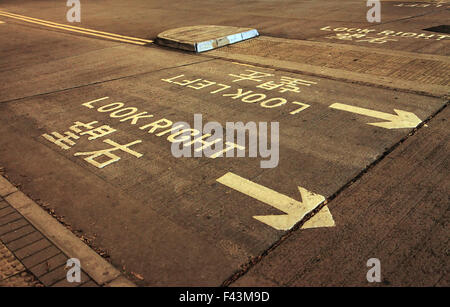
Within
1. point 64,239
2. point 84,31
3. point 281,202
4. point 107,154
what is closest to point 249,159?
point 281,202

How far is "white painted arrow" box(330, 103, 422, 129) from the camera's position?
610cm

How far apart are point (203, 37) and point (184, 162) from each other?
751cm

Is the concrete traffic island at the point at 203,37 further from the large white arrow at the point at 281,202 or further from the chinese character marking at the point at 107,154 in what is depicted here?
the large white arrow at the point at 281,202

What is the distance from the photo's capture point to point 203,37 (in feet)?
39.1

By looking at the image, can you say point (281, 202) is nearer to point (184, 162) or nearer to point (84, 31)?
point (184, 162)

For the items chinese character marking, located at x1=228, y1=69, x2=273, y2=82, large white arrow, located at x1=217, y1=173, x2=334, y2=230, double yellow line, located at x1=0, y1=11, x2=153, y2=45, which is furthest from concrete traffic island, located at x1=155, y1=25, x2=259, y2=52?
large white arrow, located at x1=217, y1=173, x2=334, y2=230

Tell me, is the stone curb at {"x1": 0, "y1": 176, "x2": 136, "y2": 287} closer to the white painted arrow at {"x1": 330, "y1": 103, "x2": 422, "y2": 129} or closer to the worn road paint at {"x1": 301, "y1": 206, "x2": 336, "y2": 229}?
the worn road paint at {"x1": 301, "y1": 206, "x2": 336, "y2": 229}

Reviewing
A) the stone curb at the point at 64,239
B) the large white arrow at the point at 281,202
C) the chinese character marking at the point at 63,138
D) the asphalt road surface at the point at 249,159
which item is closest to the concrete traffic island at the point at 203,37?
the asphalt road surface at the point at 249,159

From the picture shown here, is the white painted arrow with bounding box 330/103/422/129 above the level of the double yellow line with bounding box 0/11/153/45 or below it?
below

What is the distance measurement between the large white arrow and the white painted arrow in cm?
243

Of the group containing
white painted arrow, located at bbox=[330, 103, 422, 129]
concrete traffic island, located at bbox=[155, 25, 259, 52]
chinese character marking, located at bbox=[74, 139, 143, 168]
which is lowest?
chinese character marking, located at bbox=[74, 139, 143, 168]

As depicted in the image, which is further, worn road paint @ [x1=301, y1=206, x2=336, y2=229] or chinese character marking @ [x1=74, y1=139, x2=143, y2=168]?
chinese character marking @ [x1=74, y1=139, x2=143, y2=168]

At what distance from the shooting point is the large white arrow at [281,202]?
4086mm

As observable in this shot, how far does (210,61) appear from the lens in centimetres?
1023
